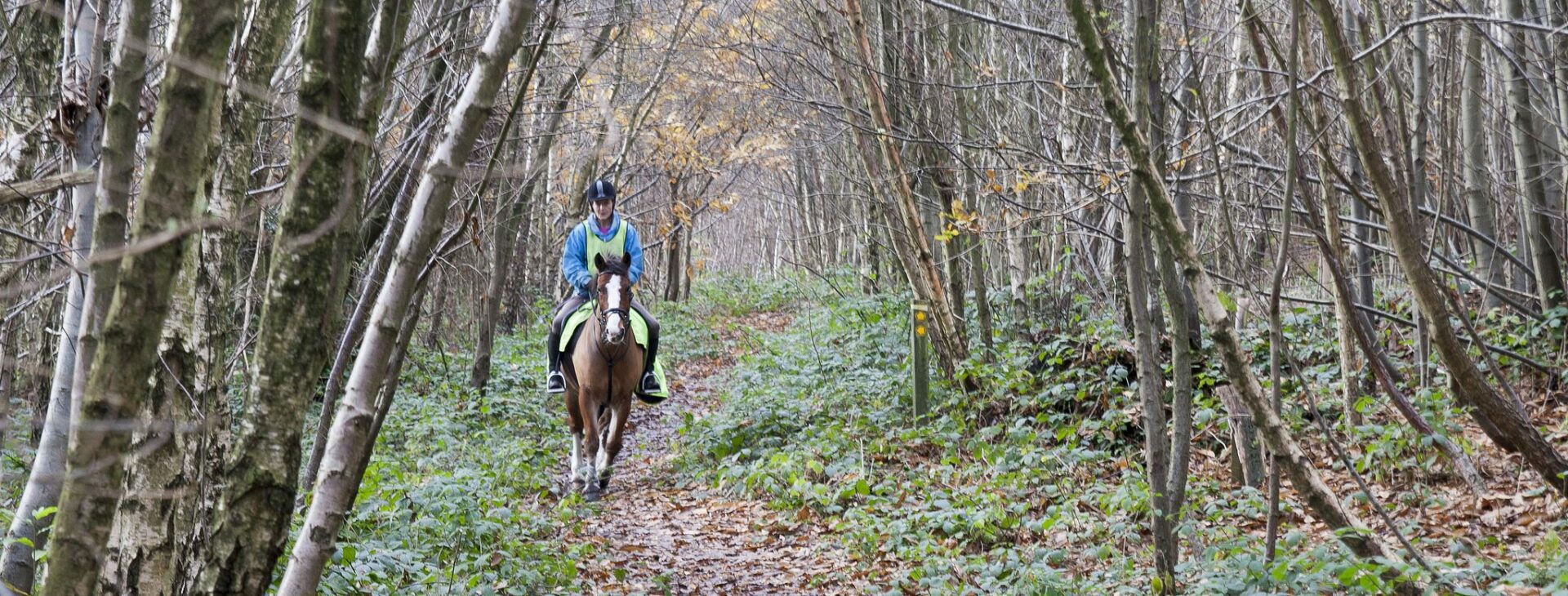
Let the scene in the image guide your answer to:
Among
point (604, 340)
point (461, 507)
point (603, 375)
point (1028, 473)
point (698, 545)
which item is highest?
point (604, 340)

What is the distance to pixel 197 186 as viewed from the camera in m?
1.80

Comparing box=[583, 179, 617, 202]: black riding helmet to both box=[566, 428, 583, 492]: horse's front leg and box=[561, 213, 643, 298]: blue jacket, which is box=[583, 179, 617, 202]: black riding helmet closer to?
box=[561, 213, 643, 298]: blue jacket

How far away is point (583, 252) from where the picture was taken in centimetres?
981

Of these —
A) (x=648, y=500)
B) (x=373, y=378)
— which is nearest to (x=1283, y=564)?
(x=373, y=378)

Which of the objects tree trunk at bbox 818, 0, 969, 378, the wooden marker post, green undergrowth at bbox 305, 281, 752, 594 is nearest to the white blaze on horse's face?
green undergrowth at bbox 305, 281, 752, 594

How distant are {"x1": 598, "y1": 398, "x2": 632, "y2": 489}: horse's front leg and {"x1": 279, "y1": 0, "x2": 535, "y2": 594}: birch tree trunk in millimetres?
7206

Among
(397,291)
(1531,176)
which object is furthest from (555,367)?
(1531,176)

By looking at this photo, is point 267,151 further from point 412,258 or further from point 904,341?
point 904,341

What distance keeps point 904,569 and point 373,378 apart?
4.45 meters

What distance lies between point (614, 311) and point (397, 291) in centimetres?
644

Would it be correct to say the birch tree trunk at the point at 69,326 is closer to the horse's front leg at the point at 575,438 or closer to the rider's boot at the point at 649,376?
the horse's front leg at the point at 575,438

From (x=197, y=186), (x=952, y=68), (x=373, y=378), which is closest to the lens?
(x=197, y=186)

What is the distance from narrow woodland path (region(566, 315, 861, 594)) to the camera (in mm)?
6488

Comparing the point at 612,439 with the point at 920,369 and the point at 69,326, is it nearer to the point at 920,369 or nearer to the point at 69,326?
the point at 920,369
